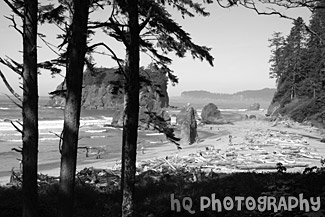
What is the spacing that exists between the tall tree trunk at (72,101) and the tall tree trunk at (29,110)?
685 millimetres

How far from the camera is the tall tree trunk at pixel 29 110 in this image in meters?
5.05

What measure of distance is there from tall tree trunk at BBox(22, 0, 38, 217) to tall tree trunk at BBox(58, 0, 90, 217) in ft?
2.25

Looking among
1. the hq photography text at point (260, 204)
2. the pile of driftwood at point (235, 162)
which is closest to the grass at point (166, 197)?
the hq photography text at point (260, 204)

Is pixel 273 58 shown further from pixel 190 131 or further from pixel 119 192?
pixel 119 192

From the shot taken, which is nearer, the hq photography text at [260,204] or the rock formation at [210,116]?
the hq photography text at [260,204]

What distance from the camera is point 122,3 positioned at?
220 inches

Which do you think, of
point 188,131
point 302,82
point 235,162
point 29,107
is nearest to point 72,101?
point 29,107

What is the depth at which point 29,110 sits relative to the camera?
16.6 ft

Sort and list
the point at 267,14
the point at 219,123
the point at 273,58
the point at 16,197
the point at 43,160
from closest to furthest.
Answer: the point at 267,14 → the point at 16,197 → the point at 43,160 → the point at 219,123 → the point at 273,58

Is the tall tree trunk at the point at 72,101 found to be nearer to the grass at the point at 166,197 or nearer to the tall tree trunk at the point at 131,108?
the tall tree trunk at the point at 131,108

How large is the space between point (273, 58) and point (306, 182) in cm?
7170

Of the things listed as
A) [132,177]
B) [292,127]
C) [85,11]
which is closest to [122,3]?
[85,11]

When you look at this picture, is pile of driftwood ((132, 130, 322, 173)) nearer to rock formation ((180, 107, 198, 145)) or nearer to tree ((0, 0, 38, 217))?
tree ((0, 0, 38, 217))

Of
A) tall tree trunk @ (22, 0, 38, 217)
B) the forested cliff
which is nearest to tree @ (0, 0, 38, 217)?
tall tree trunk @ (22, 0, 38, 217)
